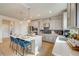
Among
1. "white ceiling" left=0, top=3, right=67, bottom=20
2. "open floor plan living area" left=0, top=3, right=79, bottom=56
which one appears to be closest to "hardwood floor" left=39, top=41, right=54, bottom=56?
"open floor plan living area" left=0, top=3, right=79, bottom=56

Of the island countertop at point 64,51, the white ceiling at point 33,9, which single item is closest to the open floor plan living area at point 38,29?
the white ceiling at point 33,9

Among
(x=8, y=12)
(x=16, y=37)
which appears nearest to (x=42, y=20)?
(x=16, y=37)

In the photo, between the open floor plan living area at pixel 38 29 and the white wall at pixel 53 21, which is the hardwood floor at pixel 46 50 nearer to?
the open floor plan living area at pixel 38 29

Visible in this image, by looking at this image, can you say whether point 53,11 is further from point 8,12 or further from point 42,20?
point 8,12

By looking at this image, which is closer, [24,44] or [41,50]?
[41,50]

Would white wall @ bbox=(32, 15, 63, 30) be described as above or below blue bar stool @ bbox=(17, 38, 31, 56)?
above

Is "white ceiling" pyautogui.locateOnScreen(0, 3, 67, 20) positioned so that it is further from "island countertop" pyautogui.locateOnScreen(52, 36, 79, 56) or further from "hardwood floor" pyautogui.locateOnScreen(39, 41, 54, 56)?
"island countertop" pyautogui.locateOnScreen(52, 36, 79, 56)

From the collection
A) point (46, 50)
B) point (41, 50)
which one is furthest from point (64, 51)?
point (46, 50)

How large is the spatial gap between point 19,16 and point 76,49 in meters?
3.52

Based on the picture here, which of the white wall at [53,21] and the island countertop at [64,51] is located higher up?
the white wall at [53,21]

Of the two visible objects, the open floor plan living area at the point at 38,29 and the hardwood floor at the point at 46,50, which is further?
the open floor plan living area at the point at 38,29

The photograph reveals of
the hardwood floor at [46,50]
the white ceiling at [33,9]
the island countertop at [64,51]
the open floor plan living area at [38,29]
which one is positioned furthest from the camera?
the white ceiling at [33,9]

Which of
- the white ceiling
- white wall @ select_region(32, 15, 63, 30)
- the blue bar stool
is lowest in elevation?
the blue bar stool

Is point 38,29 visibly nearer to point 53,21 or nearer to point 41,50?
point 53,21
